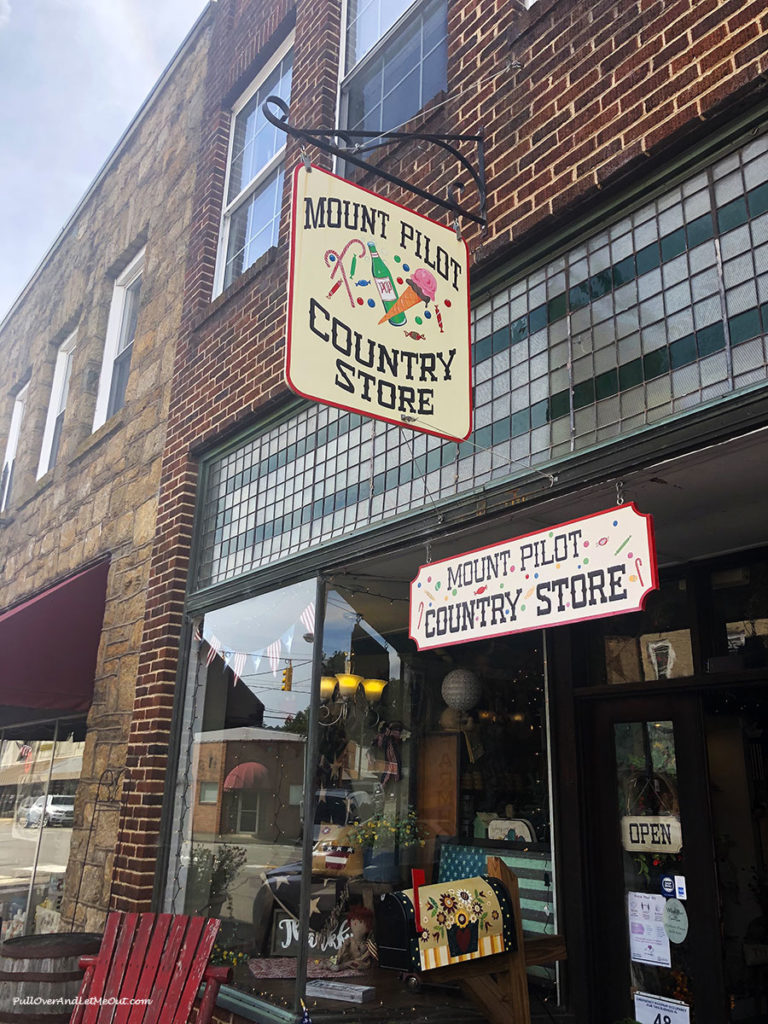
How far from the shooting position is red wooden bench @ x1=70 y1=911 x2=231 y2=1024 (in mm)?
4254

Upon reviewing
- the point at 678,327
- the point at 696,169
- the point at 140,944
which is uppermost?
the point at 696,169

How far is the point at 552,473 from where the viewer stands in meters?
3.84

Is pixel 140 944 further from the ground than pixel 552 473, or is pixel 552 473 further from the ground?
pixel 552 473

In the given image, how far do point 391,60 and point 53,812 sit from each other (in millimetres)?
7061

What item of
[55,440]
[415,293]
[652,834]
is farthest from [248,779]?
[55,440]

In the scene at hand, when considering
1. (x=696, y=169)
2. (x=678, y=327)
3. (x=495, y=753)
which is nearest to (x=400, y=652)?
(x=495, y=753)

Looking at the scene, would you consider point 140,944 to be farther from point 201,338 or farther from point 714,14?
point 714,14

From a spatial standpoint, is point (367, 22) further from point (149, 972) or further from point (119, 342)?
point (149, 972)

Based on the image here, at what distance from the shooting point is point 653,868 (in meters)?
4.43

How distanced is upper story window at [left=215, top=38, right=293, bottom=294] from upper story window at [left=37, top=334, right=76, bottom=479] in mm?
3954

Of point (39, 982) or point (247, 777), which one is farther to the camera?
point (247, 777)

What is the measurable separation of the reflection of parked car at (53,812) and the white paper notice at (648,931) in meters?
4.93

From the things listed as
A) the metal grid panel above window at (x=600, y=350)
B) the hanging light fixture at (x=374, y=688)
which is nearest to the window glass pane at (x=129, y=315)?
the metal grid panel above window at (x=600, y=350)

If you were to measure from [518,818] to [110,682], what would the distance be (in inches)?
151
